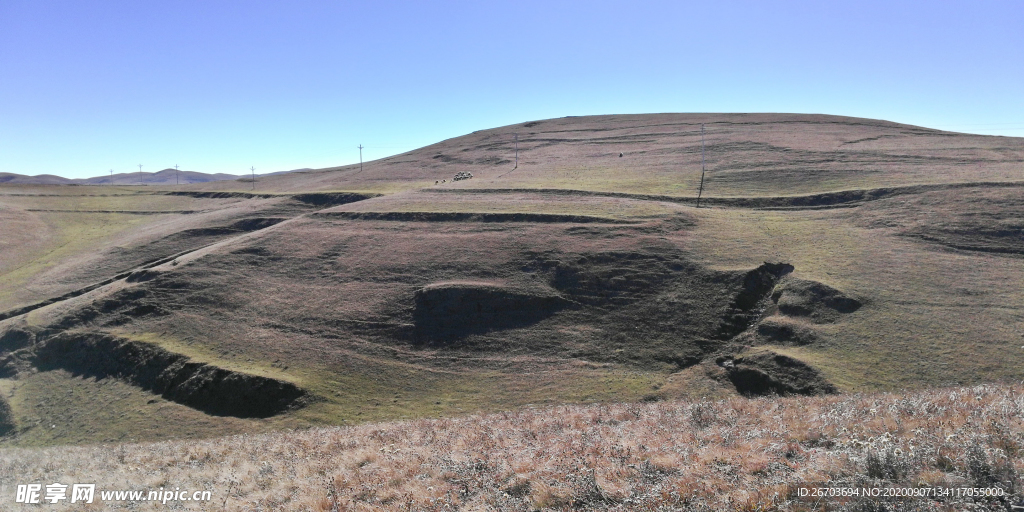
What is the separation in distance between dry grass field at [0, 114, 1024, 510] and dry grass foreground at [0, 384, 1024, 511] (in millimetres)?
628

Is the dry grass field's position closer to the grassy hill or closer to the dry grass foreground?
the grassy hill

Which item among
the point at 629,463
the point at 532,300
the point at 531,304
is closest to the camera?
the point at 629,463

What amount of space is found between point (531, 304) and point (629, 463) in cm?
3362

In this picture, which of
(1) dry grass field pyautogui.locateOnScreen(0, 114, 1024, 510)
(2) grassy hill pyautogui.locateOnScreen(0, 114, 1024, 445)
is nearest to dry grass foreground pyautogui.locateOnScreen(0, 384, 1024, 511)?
(1) dry grass field pyautogui.locateOnScreen(0, 114, 1024, 510)

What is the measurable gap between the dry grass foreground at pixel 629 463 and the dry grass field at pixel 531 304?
628 millimetres

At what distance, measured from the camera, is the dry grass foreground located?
977 cm

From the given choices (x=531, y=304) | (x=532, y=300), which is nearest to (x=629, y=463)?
(x=531, y=304)

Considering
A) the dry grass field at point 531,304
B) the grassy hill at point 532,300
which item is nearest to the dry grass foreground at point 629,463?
the dry grass field at point 531,304

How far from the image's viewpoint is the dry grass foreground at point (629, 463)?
9766 mm

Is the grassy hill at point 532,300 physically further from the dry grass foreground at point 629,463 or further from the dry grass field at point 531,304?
the dry grass foreground at point 629,463

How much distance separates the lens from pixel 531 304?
46.4 m

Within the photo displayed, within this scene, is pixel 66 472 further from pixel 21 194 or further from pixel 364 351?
pixel 21 194

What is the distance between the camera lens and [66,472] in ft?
58.3

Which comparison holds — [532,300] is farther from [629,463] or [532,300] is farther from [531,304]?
[629,463]
